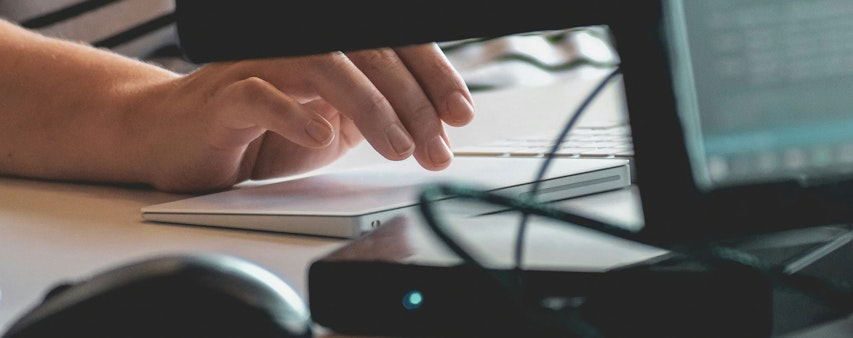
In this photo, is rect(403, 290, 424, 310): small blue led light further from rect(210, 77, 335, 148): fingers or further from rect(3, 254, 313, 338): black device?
rect(210, 77, 335, 148): fingers

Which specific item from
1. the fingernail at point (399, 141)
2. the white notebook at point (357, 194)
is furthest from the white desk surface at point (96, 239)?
the fingernail at point (399, 141)

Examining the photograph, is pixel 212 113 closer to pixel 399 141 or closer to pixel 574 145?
pixel 399 141

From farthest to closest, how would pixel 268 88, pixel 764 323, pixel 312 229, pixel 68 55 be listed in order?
pixel 68 55 → pixel 268 88 → pixel 312 229 → pixel 764 323

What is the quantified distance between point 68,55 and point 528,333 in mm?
673

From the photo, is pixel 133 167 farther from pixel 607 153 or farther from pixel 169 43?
pixel 169 43

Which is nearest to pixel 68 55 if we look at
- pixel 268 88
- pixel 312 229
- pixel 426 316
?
pixel 268 88

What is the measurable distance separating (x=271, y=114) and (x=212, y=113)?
0.27 ft

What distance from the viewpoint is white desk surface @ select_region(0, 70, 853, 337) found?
45 cm

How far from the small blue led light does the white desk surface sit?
0.09 m

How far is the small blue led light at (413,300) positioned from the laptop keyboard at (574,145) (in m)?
0.33

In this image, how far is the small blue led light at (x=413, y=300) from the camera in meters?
0.33

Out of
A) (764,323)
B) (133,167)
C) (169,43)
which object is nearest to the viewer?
(764,323)

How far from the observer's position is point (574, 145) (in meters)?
0.70

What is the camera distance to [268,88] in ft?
2.04
